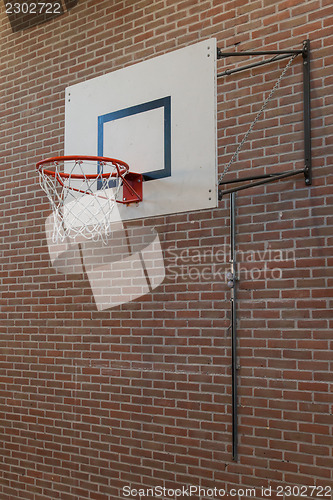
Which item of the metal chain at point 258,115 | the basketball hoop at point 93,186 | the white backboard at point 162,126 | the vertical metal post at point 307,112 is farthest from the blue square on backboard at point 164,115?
the vertical metal post at point 307,112

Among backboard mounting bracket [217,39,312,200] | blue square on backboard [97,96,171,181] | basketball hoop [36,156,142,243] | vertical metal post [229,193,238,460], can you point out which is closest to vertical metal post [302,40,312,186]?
backboard mounting bracket [217,39,312,200]

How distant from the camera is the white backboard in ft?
10.3

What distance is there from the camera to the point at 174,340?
3480 mm

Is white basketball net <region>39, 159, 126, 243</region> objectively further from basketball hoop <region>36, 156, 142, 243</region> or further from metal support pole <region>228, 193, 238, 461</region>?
metal support pole <region>228, 193, 238, 461</region>

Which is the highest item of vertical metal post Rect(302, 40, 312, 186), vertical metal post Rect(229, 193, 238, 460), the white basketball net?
vertical metal post Rect(302, 40, 312, 186)

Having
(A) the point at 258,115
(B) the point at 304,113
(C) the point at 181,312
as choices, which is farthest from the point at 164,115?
(C) the point at 181,312

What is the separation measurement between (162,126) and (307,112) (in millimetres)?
897

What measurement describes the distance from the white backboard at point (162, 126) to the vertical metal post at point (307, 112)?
53 centimetres

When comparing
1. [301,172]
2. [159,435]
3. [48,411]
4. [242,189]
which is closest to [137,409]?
[159,435]

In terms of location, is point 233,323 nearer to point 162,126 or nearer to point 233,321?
point 233,321

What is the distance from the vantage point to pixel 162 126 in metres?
3.31

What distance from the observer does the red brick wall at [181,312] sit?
2.98 meters

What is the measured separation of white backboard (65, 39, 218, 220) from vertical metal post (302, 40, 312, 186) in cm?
53

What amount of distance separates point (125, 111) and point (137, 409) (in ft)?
6.72
